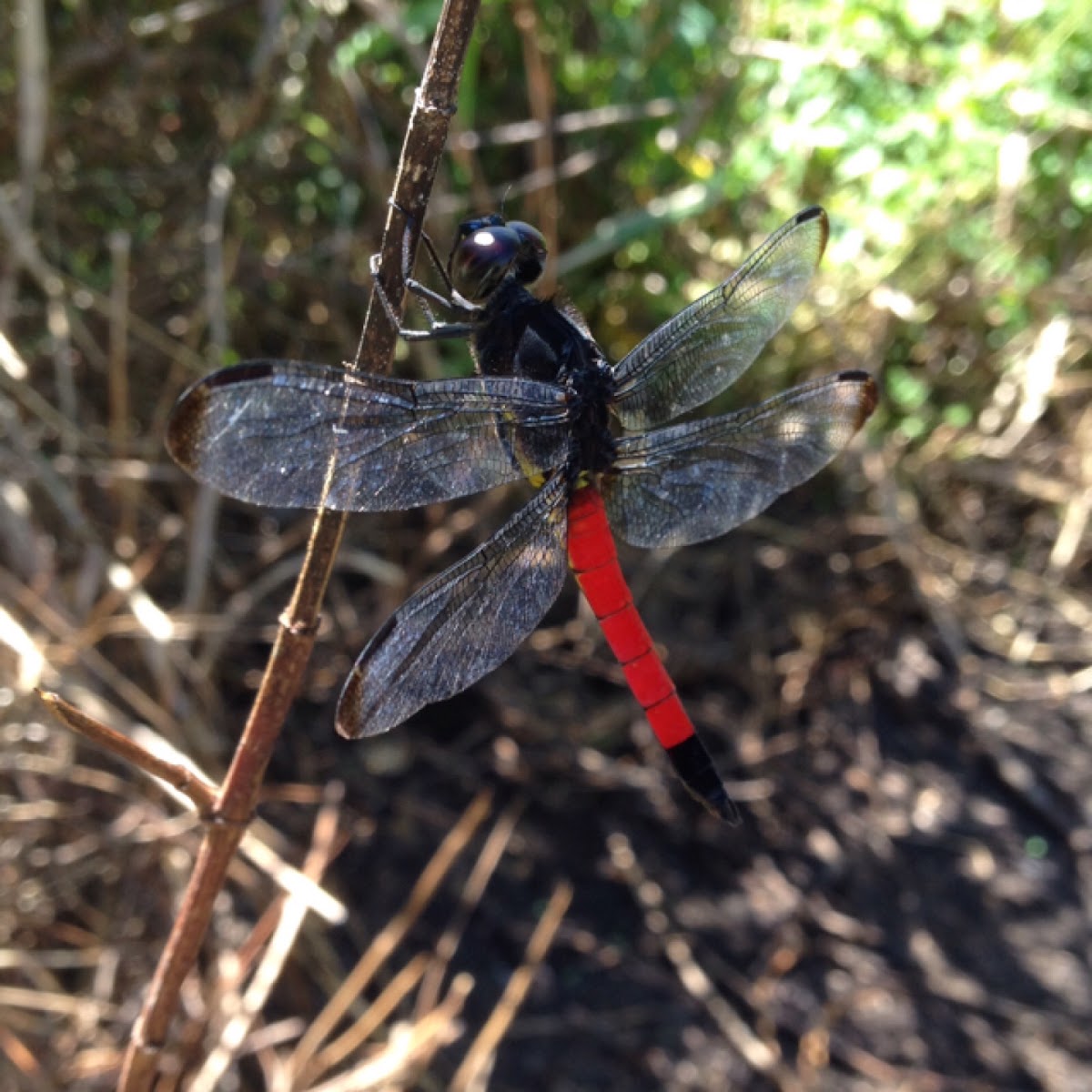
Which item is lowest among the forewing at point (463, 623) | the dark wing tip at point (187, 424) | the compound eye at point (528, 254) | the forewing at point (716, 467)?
the forewing at point (716, 467)

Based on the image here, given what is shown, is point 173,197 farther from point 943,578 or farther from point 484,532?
point 943,578

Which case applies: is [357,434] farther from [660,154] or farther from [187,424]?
[660,154]

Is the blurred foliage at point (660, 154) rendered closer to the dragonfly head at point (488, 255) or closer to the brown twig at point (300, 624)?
the dragonfly head at point (488, 255)

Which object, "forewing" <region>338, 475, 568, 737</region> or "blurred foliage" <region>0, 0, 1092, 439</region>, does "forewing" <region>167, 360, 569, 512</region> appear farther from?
"blurred foliage" <region>0, 0, 1092, 439</region>

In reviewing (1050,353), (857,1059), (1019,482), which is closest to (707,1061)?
(857,1059)

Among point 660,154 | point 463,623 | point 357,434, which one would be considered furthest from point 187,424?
point 660,154

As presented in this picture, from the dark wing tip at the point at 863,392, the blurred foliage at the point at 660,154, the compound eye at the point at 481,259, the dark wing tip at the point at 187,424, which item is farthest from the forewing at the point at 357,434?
the blurred foliage at the point at 660,154
